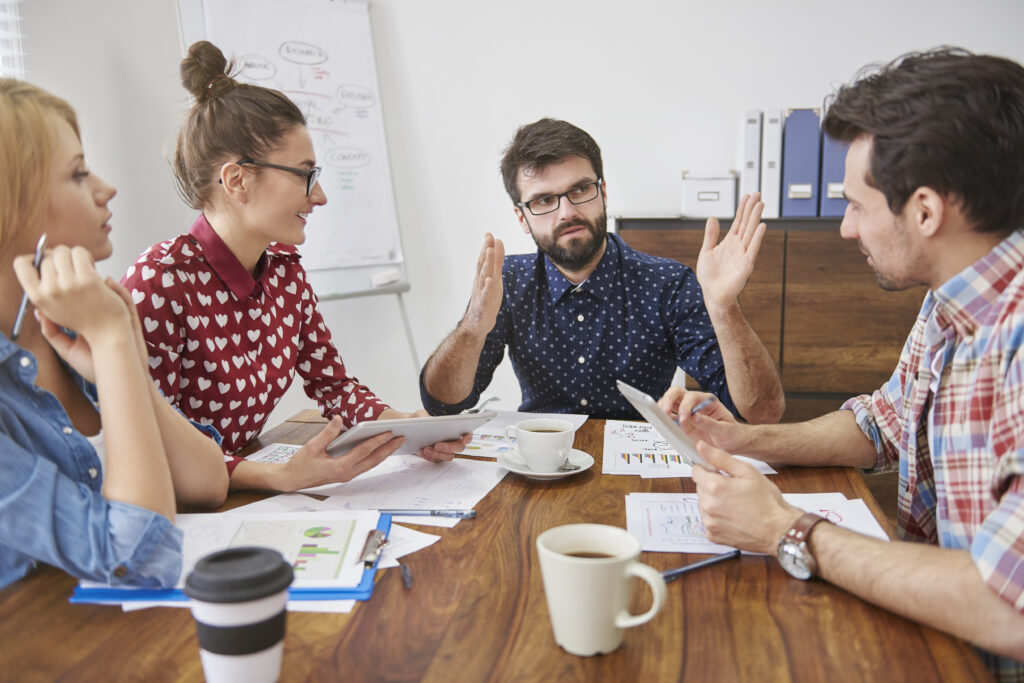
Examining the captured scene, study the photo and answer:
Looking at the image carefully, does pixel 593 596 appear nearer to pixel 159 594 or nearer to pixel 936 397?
pixel 159 594

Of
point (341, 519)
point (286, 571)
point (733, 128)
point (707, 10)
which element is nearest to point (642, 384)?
point (341, 519)

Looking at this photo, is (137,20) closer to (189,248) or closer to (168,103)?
(168,103)

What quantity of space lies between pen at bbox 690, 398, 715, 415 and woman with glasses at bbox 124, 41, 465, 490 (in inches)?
16.3

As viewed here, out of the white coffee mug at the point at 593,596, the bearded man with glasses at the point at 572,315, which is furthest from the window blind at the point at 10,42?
the white coffee mug at the point at 593,596

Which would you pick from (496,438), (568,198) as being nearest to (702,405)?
(496,438)

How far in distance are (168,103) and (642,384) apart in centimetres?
230

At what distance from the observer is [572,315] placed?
6.49ft

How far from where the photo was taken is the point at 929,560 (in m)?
0.80

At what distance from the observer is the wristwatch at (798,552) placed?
0.86 meters

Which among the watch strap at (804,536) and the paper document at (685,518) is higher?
the watch strap at (804,536)

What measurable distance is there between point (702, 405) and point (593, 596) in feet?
2.14

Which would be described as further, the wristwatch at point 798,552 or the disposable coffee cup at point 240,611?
the wristwatch at point 798,552

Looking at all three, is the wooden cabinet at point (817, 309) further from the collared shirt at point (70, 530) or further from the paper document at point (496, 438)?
the collared shirt at point (70, 530)

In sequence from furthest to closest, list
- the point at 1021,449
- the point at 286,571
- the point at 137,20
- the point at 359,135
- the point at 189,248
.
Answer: the point at 359,135 → the point at 137,20 → the point at 189,248 → the point at 1021,449 → the point at 286,571
